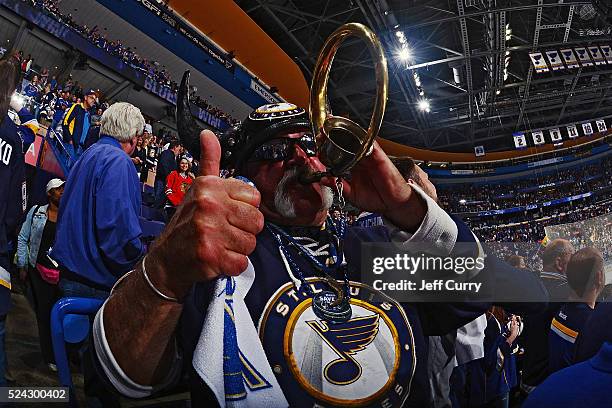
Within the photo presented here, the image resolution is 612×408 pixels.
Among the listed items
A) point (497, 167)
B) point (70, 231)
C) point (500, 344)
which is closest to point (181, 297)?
point (70, 231)

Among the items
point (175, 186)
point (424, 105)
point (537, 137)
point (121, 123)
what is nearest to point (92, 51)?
point (175, 186)

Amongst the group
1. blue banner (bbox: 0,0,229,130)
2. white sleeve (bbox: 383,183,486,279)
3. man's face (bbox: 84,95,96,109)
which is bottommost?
white sleeve (bbox: 383,183,486,279)

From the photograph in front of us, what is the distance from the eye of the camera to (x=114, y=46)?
10484mm

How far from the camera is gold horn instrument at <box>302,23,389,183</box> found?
2.75 ft

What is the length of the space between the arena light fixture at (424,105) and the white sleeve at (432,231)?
1731 cm

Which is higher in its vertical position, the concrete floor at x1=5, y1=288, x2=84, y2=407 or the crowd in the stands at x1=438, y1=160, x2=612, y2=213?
the crowd in the stands at x1=438, y1=160, x2=612, y2=213

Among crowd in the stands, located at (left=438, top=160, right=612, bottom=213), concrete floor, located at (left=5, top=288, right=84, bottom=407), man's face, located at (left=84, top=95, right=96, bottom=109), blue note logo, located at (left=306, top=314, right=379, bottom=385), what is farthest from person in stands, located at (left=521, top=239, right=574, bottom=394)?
crowd in the stands, located at (left=438, top=160, right=612, bottom=213)

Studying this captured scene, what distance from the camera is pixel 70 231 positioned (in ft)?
5.79

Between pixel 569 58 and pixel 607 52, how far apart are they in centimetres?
109

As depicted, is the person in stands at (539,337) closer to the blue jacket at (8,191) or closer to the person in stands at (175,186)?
the blue jacket at (8,191)

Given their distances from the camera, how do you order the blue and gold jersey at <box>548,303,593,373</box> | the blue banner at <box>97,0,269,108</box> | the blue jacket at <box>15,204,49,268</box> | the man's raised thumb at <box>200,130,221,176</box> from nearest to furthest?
1. the man's raised thumb at <box>200,130,221,176</box>
2. the blue and gold jersey at <box>548,303,593,373</box>
3. the blue jacket at <box>15,204,49,268</box>
4. the blue banner at <box>97,0,269,108</box>

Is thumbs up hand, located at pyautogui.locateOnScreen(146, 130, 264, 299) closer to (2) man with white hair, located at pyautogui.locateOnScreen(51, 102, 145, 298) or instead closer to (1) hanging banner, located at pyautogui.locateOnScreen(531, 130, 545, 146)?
(2) man with white hair, located at pyautogui.locateOnScreen(51, 102, 145, 298)

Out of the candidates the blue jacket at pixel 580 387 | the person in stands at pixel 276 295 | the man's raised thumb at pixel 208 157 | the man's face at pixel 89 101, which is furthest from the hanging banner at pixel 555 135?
the man's raised thumb at pixel 208 157

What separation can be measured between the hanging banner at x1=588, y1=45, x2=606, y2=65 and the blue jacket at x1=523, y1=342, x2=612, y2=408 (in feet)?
51.2
